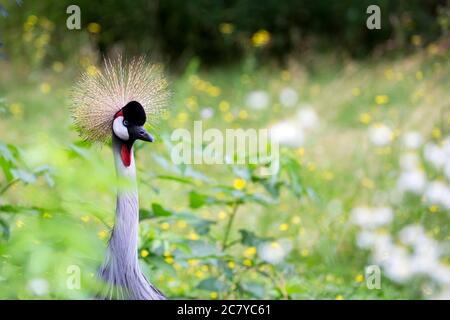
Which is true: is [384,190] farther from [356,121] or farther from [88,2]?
[88,2]

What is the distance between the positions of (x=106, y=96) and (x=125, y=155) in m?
0.17

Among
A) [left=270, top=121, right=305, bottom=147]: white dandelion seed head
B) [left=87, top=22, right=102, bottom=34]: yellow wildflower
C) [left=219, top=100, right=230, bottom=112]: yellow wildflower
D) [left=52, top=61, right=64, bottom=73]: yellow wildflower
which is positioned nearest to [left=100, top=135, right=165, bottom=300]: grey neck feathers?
[left=270, top=121, right=305, bottom=147]: white dandelion seed head

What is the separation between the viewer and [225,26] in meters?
8.71

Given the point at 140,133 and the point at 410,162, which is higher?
the point at 410,162

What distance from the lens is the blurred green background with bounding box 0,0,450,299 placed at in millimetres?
2170

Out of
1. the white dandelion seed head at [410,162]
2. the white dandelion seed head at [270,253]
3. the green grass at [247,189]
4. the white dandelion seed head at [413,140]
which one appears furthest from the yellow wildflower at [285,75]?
the white dandelion seed head at [270,253]

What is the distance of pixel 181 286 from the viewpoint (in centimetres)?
371

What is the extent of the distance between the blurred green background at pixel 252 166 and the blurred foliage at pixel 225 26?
0.02m

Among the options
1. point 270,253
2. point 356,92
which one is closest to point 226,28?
point 356,92

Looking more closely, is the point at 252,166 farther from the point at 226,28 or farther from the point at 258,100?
the point at 226,28

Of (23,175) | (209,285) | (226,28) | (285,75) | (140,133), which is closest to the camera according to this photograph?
(140,133)

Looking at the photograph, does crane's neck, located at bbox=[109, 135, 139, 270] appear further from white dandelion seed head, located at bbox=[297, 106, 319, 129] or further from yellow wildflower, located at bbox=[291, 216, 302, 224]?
white dandelion seed head, located at bbox=[297, 106, 319, 129]

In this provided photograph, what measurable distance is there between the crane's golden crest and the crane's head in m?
0.04
